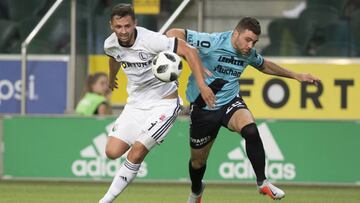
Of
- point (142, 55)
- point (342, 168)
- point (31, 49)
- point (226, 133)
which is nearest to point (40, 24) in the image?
point (31, 49)

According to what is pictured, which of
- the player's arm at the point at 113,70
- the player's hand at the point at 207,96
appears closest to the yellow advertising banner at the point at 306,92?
the player's arm at the point at 113,70

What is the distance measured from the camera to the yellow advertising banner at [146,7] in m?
18.0

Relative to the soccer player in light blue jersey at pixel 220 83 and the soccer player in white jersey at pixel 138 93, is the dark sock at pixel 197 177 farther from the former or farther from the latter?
the soccer player in white jersey at pixel 138 93

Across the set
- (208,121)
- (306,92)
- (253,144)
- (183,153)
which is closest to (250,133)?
(253,144)

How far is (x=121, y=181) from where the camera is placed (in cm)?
1060

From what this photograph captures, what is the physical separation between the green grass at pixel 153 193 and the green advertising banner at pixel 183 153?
0.20 metres

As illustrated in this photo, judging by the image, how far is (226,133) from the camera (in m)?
15.8

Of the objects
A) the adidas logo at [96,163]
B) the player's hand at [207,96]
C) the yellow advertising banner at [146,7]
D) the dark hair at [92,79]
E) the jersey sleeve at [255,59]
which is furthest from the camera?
the yellow advertising banner at [146,7]

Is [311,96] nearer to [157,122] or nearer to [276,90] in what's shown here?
[276,90]

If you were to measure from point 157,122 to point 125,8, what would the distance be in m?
1.12

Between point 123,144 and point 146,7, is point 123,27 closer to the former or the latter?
point 123,144

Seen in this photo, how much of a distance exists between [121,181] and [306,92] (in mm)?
7798

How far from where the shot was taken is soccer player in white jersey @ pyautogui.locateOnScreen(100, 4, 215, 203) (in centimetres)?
1069

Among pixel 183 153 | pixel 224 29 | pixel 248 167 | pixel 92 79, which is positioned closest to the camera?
pixel 248 167
